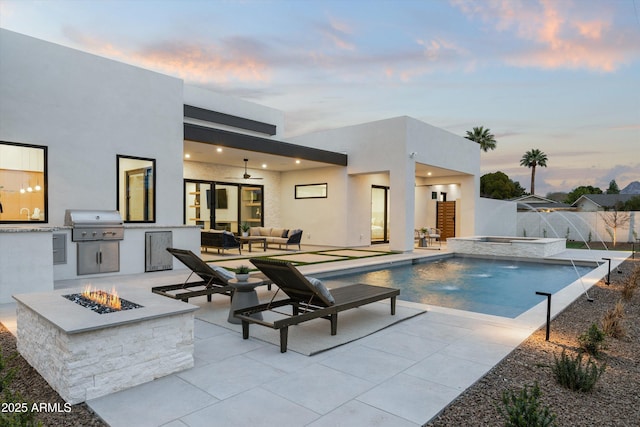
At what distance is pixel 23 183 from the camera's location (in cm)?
823

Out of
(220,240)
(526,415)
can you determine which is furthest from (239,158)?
(526,415)

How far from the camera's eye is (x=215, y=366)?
11.7 feet

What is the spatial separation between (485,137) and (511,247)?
101ft

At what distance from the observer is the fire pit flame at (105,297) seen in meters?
3.77

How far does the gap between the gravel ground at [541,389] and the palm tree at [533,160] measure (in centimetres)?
5620

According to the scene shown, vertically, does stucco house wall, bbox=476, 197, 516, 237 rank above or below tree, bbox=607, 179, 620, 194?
below

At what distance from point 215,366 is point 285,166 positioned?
13463 mm

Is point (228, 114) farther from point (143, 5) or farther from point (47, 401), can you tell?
point (47, 401)

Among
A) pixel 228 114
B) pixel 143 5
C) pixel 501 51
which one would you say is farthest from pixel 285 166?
pixel 501 51

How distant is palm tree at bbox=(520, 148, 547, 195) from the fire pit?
196 ft

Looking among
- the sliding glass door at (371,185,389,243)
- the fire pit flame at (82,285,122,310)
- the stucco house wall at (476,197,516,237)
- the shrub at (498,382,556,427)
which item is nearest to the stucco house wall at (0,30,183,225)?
the fire pit flame at (82,285,122,310)

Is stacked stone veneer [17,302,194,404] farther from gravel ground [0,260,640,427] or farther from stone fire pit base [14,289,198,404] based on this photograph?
gravel ground [0,260,640,427]

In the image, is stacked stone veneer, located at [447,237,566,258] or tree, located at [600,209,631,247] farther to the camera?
tree, located at [600,209,631,247]

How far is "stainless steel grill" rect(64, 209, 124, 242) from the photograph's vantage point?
811 centimetres
